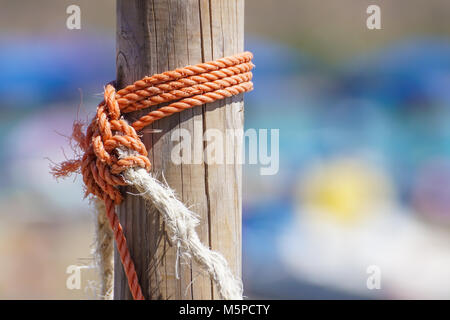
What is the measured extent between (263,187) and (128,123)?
696 centimetres

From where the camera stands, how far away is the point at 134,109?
4.26 feet

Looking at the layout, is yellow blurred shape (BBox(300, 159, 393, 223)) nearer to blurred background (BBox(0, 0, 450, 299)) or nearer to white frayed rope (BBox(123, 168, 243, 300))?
blurred background (BBox(0, 0, 450, 299))

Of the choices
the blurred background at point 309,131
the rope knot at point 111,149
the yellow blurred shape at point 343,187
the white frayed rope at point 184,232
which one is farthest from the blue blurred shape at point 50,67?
the white frayed rope at point 184,232

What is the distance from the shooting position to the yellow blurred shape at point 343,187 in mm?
7934

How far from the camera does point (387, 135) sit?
29.3 ft

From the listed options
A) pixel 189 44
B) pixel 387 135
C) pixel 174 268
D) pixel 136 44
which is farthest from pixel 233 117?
pixel 387 135

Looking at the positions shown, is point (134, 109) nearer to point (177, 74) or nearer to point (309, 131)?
point (177, 74)

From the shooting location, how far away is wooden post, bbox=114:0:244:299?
127cm

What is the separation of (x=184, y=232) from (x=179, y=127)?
0.94ft

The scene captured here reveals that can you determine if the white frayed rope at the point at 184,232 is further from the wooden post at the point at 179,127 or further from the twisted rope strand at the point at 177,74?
the twisted rope strand at the point at 177,74

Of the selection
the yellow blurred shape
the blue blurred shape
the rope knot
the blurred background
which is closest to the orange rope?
the rope knot

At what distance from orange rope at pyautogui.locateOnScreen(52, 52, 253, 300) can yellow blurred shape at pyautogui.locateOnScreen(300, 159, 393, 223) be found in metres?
6.82

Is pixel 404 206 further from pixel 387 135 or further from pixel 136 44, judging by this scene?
pixel 136 44

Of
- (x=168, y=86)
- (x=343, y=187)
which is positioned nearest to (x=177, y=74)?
(x=168, y=86)
